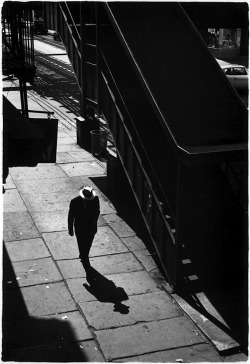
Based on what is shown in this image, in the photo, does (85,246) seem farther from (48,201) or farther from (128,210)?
(48,201)

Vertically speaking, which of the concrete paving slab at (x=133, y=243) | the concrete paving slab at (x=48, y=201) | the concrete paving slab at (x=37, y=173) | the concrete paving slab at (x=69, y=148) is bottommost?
the concrete paving slab at (x=133, y=243)

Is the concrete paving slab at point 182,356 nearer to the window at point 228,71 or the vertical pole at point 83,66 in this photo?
the vertical pole at point 83,66

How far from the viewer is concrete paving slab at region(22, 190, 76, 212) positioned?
13.0 m

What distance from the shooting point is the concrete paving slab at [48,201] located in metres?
13.0

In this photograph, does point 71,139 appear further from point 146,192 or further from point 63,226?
point 146,192

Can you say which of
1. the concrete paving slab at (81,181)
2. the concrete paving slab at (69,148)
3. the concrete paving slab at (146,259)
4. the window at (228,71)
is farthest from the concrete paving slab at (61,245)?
the window at (228,71)

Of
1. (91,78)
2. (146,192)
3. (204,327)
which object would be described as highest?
(91,78)

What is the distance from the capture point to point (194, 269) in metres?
9.41

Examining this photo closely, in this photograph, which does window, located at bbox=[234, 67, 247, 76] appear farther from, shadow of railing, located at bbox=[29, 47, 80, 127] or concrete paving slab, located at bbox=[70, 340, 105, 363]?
concrete paving slab, located at bbox=[70, 340, 105, 363]

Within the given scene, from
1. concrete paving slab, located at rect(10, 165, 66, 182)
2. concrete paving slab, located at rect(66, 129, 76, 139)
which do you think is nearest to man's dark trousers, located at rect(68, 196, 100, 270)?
concrete paving slab, located at rect(10, 165, 66, 182)

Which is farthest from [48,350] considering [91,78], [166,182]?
[91,78]

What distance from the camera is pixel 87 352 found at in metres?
7.35

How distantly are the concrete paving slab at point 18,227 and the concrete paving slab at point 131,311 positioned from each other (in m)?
3.24

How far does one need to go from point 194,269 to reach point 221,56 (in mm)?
38559
